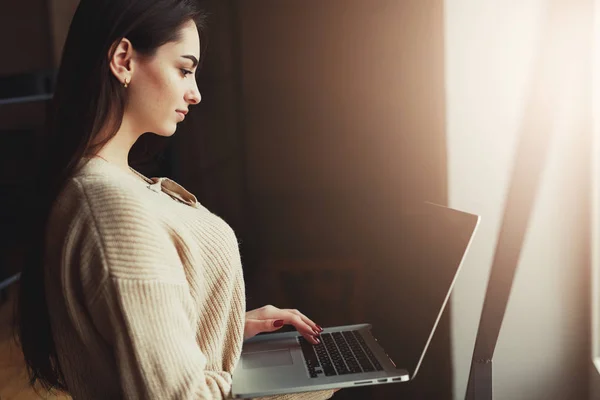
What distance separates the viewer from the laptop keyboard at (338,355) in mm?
1039

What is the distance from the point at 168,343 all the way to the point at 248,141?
3.55ft

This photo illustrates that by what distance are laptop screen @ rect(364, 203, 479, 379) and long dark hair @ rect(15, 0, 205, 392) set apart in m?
0.56

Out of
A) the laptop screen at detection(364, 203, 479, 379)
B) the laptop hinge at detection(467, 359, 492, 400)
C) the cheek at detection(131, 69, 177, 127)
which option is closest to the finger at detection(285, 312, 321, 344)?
the laptop screen at detection(364, 203, 479, 379)

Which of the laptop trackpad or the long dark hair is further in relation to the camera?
the laptop trackpad

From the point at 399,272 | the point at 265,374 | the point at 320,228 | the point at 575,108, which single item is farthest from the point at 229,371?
the point at 575,108

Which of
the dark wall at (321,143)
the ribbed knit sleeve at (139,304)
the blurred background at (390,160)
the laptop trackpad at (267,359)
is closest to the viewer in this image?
the ribbed knit sleeve at (139,304)

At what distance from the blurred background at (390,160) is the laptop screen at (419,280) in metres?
0.09

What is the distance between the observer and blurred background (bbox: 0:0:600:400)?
5.13 feet

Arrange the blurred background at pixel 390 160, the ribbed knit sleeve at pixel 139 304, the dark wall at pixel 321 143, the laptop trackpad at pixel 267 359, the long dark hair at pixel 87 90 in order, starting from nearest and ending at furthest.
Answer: the ribbed knit sleeve at pixel 139 304 → the long dark hair at pixel 87 90 → the laptop trackpad at pixel 267 359 → the blurred background at pixel 390 160 → the dark wall at pixel 321 143

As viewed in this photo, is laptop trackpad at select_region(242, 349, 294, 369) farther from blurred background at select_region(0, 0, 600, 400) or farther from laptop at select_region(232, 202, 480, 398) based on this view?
blurred background at select_region(0, 0, 600, 400)

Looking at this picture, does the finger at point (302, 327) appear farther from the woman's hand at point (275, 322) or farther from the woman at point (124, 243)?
the woman at point (124, 243)

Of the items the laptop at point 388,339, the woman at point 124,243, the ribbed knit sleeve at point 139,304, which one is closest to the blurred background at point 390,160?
the laptop at point 388,339

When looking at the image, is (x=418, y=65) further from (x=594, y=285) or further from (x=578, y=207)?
(x=594, y=285)

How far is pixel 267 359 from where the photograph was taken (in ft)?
3.75
